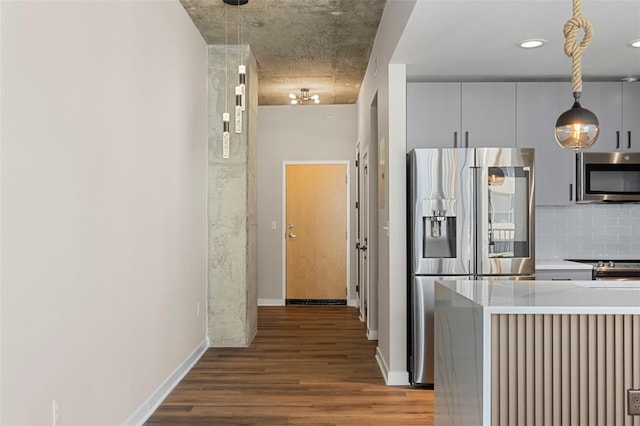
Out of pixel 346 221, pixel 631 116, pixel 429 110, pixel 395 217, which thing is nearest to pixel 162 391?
pixel 395 217

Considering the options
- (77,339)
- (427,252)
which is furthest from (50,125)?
(427,252)

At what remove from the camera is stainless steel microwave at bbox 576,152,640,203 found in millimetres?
4344

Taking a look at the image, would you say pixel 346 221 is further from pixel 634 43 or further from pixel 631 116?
pixel 634 43

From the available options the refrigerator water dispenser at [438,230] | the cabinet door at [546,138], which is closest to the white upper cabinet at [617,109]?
the cabinet door at [546,138]

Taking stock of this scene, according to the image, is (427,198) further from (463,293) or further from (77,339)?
(77,339)

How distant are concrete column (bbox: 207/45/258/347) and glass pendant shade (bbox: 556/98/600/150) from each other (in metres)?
3.32

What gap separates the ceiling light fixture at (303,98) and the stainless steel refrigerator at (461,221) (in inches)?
130

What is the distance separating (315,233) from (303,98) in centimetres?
193

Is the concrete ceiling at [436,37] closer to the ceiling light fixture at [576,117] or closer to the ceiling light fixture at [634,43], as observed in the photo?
the ceiling light fixture at [634,43]

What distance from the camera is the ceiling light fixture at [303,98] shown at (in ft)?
22.6

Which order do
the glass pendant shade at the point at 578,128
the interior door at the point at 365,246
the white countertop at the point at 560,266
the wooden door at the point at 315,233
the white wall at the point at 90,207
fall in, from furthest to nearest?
the wooden door at the point at 315,233 → the interior door at the point at 365,246 → the white countertop at the point at 560,266 → the glass pendant shade at the point at 578,128 → the white wall at the point at 90,207

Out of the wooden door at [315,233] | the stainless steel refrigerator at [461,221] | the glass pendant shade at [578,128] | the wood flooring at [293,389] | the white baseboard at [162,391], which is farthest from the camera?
the wooden door at [315,233]

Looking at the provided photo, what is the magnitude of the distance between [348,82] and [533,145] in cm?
272

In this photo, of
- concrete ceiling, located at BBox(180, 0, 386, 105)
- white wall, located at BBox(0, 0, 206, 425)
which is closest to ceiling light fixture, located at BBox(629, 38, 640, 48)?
concrete ceiling, located at BBox(180, 0, 386, 105)
